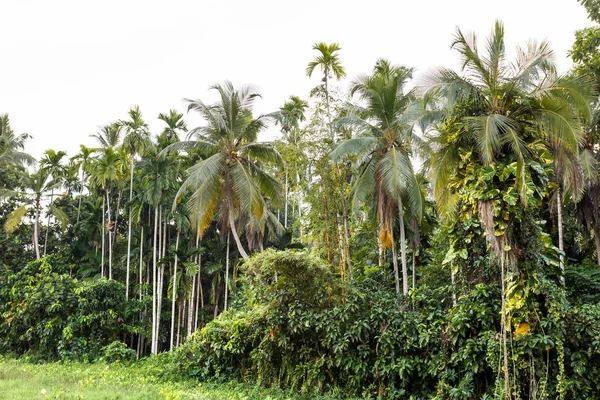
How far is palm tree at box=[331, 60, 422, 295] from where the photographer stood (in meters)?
12.1

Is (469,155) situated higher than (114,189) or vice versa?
(114,189)

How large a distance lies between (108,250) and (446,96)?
752 inches

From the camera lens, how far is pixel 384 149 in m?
12.9

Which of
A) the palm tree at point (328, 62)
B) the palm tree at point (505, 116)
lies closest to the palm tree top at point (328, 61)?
the palm tree at point (328, 62)

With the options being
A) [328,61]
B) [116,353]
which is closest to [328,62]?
[328,61]

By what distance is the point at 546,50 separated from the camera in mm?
8914

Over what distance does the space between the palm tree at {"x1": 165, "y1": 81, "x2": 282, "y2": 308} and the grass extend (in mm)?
4256

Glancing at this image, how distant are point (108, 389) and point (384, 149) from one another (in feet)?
28.2

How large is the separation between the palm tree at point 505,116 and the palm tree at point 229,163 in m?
6.46

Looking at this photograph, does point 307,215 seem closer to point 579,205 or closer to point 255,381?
point 255,381

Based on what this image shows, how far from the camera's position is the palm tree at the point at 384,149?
39.7 ft

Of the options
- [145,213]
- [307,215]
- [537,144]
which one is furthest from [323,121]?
[145,213]

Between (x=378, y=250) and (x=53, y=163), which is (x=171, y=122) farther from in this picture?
(x=378, y=250)

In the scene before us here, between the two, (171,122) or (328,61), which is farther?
(171,122)
